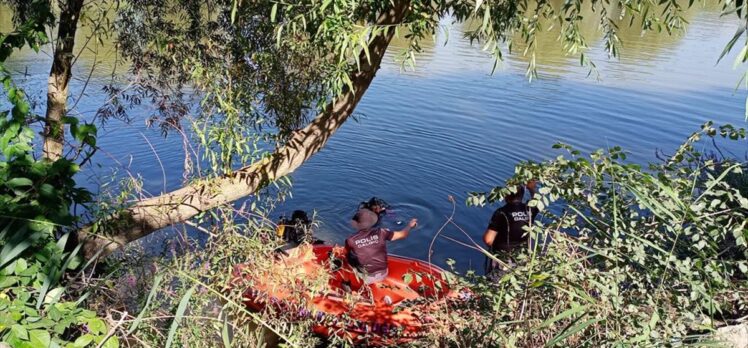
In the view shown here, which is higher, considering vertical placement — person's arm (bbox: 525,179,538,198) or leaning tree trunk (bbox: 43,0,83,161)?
leaning tree trunk (bbox: 43,0,83,161)

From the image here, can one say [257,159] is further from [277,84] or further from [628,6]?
[628,6]

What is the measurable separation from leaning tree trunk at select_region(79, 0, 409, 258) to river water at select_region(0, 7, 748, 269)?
153cm

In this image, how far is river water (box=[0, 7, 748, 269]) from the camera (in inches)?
392

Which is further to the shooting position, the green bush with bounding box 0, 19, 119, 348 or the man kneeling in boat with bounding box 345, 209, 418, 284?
the man kneeling in boat with bounding box 345, 209, 418, 284

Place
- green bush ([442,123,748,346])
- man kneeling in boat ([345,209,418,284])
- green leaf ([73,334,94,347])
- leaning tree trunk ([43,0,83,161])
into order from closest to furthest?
green leaf ([73,334,94,347]), green bush ([442,123,748,346]), leaning tree trunk ([43,0,83,161]), man kneeling in boat ([345,209,418,284])

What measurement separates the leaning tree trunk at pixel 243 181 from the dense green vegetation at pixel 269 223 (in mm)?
14

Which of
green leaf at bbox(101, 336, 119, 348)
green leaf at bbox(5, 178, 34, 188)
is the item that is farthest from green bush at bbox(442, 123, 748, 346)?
green leaf at bbox(5, 178, 34, 188)

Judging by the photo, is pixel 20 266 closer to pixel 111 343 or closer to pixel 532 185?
pixel 111 343

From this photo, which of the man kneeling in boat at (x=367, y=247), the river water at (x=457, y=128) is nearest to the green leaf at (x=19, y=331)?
the man kneeling in boat at (x=367, y=247)

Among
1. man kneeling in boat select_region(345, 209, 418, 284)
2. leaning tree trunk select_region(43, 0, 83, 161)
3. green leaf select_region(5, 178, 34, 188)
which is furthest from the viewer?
man kneeling in boat select_region(345, 209, 418, 284)

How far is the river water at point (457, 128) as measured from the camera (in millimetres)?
9945

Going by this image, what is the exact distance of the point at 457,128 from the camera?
13977mm

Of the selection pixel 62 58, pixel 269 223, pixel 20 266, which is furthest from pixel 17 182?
pixel 62 58

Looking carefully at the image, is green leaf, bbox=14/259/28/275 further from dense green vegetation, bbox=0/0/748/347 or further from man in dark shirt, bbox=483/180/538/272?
man in dark shirt, bbox=483/180/538/272
